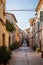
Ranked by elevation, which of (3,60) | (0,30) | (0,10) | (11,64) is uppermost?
(0,10)

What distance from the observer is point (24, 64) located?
53.8ft

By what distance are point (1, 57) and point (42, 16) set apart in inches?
492

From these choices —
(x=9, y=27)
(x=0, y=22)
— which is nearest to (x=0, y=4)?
(x=0, y=22)

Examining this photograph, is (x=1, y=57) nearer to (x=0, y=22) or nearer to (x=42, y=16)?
(x=0, y=22)

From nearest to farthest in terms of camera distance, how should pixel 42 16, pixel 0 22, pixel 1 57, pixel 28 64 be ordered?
1. pixel 1 57
2. pixel 28 64
3. pixel 0 22
4. pixel 42 16

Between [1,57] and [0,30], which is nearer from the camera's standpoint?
[1,57]

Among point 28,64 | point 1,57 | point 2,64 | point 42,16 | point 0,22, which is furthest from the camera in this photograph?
point 42,16

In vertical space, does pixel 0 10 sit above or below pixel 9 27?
above

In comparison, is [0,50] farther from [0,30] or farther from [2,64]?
[0,30]

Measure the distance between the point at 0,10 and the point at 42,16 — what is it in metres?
7.95

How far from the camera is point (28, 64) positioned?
53.6 ft

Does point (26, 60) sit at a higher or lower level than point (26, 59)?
higher

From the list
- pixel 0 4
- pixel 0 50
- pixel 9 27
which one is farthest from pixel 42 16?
pixel 0 50

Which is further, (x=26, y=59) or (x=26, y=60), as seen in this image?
(x=26, y=59)
